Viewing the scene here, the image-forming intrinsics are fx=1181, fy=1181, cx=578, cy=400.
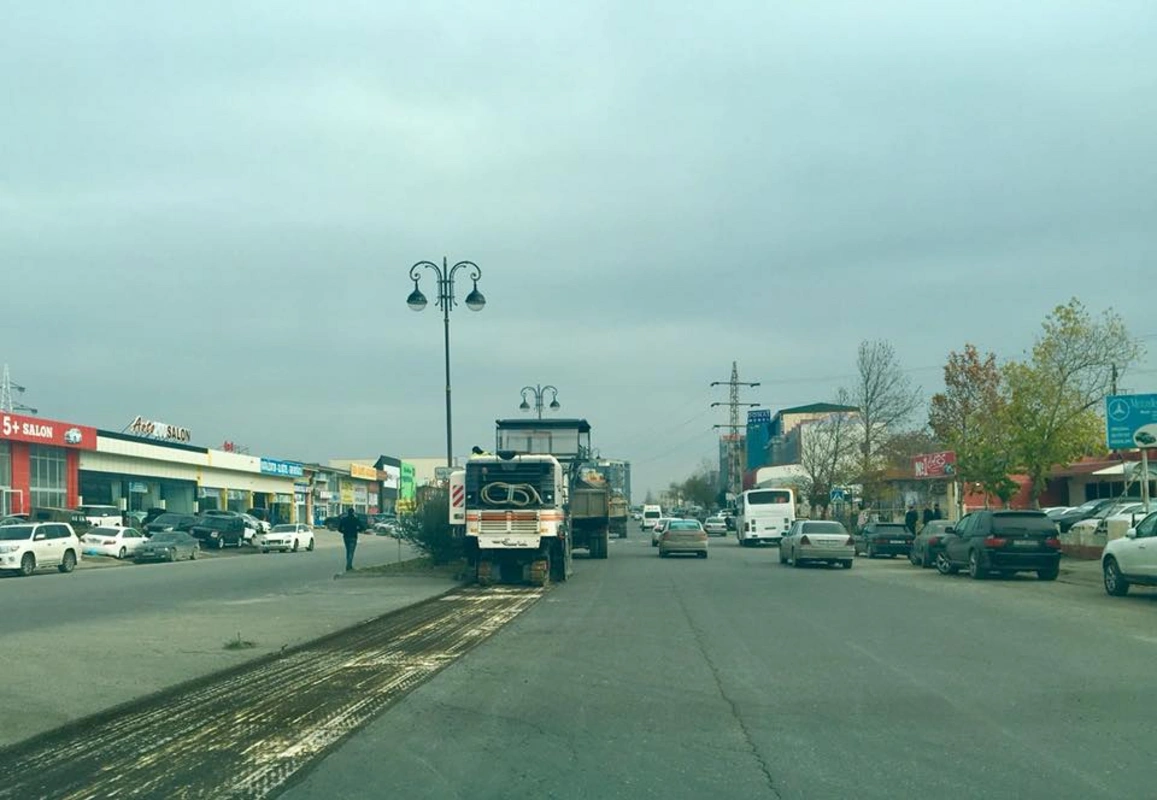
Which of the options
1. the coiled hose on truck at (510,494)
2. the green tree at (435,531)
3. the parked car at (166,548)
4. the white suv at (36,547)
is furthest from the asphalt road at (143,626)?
the parked car at (166,548)

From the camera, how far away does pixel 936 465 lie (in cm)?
5297

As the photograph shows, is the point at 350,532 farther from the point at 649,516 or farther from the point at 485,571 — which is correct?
the point at 649,516

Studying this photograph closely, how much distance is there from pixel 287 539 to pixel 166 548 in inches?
454

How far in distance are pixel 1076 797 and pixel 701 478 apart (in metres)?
180

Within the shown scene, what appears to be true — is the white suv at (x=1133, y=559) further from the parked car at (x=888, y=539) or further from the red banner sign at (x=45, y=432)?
the red banner sign at (x=45, y=432)

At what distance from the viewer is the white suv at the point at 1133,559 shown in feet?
66.7

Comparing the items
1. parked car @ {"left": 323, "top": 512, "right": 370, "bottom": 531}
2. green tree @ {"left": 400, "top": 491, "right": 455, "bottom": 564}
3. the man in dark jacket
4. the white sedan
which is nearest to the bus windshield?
parked car @ {"left": 323, "top": 512, "right": 370, "bottom": 531}

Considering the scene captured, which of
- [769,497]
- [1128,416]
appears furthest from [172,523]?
[1128,416]

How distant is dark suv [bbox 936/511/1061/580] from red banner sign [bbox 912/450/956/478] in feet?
61.3

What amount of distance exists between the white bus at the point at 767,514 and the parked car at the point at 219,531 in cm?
2659

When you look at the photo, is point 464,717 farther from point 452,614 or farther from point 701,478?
point 701,478

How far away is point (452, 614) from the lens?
19797 mm

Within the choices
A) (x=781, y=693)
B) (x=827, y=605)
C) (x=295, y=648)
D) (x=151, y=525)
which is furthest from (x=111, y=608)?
(x=151, y=525)

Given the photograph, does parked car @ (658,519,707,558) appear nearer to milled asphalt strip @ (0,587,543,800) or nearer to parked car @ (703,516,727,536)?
milled asphalt strip @ (0,587,543,800)
